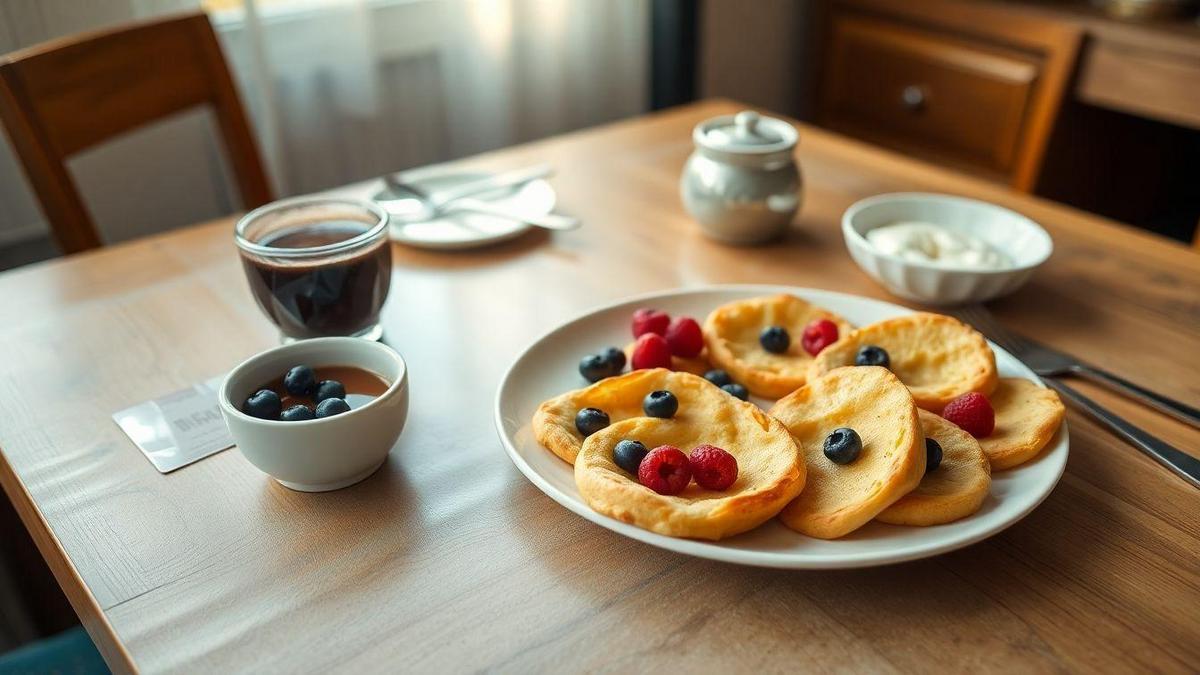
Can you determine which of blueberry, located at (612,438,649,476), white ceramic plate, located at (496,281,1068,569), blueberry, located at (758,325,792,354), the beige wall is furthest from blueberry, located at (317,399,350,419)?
the beige wall

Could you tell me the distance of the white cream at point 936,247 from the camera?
3.76 feet

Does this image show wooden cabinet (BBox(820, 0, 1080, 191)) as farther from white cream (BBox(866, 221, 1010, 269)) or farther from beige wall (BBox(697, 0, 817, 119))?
white cream (BBox(866, 221, 1010, 269))

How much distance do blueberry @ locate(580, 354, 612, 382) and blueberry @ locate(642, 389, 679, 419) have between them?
124 millimetres

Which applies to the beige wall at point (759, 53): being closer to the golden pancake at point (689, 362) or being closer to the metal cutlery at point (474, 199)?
the metal cutlery at point (474, 199)

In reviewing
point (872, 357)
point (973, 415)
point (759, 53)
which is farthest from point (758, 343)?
point (759, 53)

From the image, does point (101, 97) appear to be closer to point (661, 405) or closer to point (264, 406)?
point (264, 406)

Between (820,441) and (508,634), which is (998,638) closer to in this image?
(820,441)

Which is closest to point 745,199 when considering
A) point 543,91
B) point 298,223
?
point 298,223

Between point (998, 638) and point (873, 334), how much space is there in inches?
14.3

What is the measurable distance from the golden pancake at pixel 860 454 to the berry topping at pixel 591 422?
16cm

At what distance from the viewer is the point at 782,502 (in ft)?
2.36

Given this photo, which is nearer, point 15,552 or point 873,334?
point 873,334

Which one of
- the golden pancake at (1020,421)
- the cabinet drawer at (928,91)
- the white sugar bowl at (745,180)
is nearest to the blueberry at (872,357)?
the golden pancake at (1020,421)

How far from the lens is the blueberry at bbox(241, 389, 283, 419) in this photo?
2.60 ft
